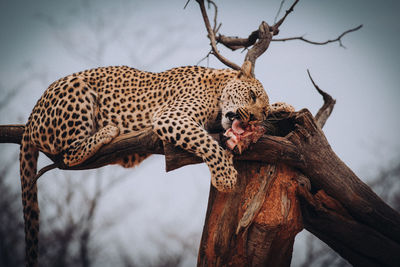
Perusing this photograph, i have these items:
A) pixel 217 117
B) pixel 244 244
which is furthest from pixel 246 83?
pixel 244 244

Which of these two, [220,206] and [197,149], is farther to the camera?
[220,206]

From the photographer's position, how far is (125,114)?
530 centimetres

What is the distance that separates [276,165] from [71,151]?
263 centimetres

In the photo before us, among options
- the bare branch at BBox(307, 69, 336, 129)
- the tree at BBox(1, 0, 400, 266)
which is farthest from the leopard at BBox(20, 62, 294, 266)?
the bare branch at BBox(307, 69, 336, 129)

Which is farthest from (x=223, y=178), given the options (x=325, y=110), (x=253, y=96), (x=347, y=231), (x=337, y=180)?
(x=325, y=110)

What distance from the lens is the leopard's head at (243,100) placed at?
4.71m

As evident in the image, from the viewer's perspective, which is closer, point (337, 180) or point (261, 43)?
point (337, 180)

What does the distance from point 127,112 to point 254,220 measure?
92.0 inches

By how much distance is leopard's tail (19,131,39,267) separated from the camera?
488cm

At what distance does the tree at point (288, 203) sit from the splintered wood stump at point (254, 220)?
12 mm

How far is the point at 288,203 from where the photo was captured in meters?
4.55

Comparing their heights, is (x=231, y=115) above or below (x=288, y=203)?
above

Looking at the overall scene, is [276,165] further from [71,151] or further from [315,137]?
[71,151]

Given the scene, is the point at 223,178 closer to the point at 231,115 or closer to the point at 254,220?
the point at 254,220
